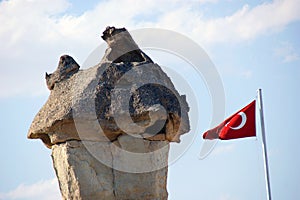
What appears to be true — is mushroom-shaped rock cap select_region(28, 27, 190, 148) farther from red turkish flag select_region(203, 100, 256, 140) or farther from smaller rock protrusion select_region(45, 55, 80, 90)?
red turkish flag select_region(203, 100, 256, 140)

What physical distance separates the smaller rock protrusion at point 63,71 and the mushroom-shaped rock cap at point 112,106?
0.09ft

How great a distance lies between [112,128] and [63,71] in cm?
171

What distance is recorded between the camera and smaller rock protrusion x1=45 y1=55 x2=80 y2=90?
11.8 m

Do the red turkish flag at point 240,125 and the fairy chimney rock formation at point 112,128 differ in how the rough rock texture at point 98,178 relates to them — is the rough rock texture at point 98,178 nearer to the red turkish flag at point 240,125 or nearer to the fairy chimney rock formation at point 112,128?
the fairy chimney rock formation at point 112,128

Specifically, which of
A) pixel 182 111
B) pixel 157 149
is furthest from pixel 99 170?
pixel 182 111

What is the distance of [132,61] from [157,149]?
1.96m

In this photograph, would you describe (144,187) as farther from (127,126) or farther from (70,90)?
(70,90)

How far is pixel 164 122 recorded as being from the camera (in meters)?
11.3

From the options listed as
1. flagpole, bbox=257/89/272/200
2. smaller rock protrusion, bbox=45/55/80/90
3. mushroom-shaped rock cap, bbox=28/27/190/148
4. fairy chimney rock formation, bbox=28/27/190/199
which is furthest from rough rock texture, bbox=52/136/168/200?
flagpole, bbox=257/89/272/200

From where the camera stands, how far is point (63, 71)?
38.8 feet

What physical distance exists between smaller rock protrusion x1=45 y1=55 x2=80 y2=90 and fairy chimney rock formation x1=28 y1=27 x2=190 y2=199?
0.25 metres

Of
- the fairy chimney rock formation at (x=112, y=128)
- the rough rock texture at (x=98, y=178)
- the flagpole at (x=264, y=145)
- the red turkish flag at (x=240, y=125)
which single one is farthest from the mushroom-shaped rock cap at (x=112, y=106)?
the flagpole at (x=264, y=145)

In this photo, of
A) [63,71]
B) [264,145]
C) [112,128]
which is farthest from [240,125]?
[63,71]

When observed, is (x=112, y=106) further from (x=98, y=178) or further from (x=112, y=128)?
(x=98, y=178)
